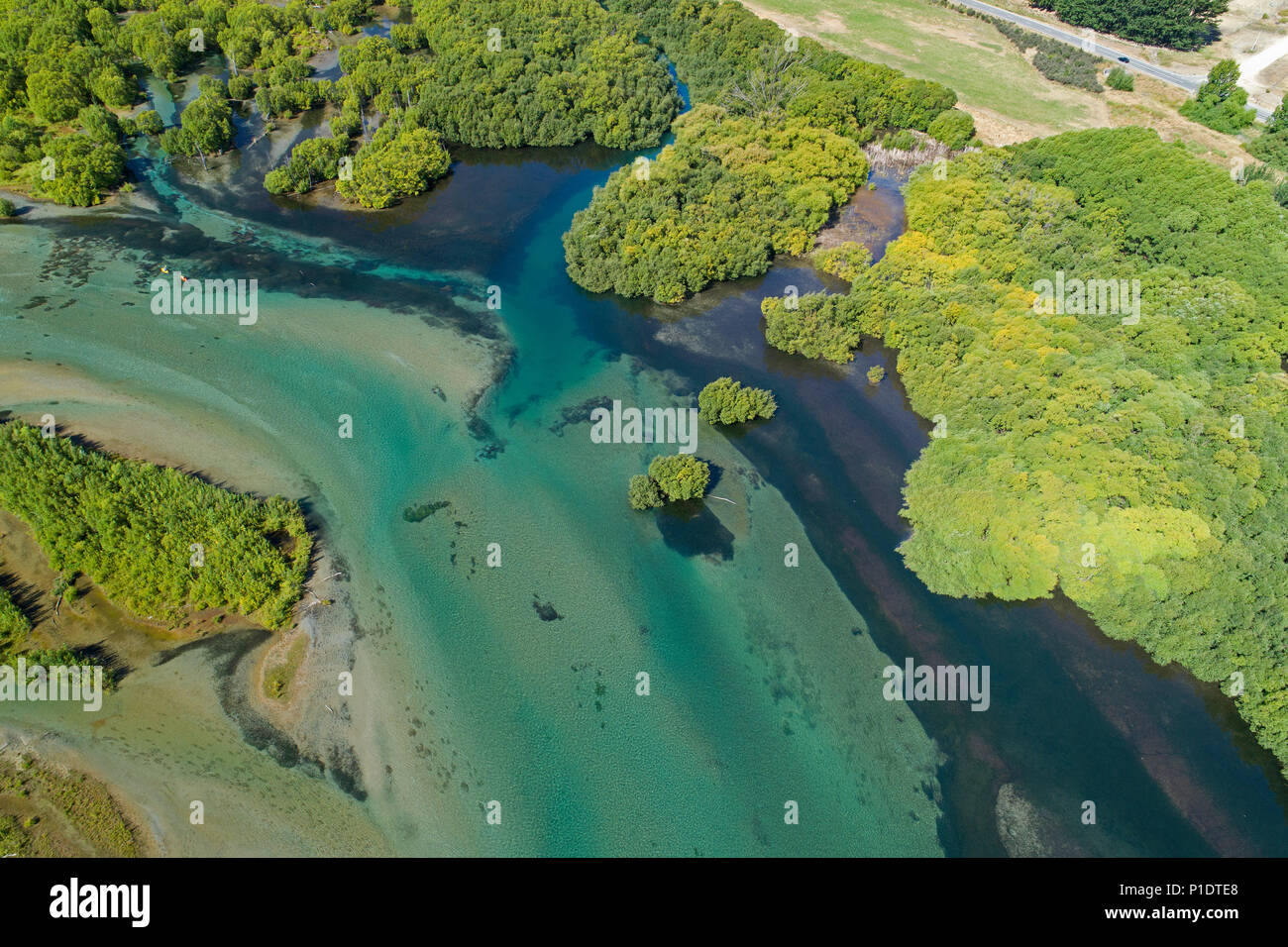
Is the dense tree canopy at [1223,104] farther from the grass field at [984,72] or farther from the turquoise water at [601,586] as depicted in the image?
the turquoise water at [601,586]

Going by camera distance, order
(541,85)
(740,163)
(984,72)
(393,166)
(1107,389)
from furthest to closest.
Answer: (984,72), (541,85), (393,166), (740,163), (1107,389)

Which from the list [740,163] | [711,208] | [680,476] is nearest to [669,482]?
[680,476]

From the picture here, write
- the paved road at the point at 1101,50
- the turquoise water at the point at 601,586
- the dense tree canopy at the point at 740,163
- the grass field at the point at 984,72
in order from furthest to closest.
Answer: the paved road at the point at 1101,50 < the grass field at the point at 984,72 < the dense tree canopy at the point at 740,163 < the turquoise water at the point at 601,586

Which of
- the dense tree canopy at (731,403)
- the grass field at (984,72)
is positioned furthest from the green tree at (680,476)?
the grass field at (984,72)

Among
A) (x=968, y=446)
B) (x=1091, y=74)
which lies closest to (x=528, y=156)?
(x=968, y=446)

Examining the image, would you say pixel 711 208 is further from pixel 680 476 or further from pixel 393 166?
pixel 393 166

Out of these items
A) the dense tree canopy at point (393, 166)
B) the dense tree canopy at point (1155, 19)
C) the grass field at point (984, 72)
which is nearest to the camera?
the dense tree canopy at point (393, 166)
